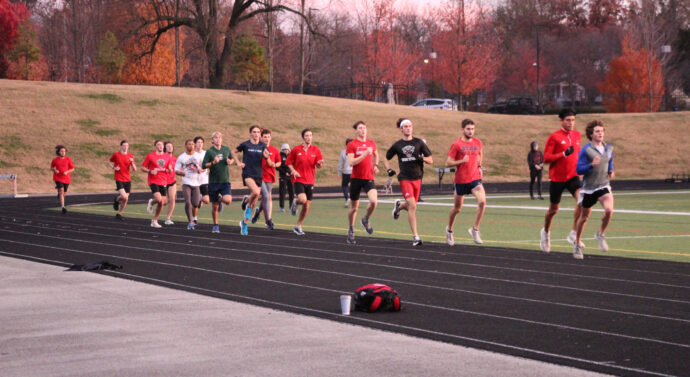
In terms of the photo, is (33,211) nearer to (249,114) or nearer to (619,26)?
(249,114)

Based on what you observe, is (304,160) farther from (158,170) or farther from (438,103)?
(438,103)

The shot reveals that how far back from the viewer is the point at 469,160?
15891 mm

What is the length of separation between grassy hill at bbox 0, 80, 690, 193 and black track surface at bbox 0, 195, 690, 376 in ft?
89.3

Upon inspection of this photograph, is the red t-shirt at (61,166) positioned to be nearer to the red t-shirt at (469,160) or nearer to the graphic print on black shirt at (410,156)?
the graphic print on black shirt at (410,156)

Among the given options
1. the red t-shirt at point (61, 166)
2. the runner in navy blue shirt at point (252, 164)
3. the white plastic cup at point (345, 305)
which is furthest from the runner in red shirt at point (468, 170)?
the red t-shirt at point (61, 166)

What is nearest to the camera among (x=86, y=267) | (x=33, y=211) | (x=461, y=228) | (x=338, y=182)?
(x=86, y=267)

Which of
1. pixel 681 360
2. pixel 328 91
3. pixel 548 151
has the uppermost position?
pixel 328 91

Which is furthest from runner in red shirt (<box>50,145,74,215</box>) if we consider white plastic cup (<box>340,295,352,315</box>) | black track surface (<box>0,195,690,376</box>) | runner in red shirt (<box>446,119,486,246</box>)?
white plastic cup (<box>340,295,352,315</box>)

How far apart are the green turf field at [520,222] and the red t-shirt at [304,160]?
1285 millimetres

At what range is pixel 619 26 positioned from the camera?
89.6 meters

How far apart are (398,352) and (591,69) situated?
83496mm

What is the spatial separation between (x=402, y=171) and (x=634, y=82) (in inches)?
2379

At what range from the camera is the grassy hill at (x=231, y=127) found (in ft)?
153

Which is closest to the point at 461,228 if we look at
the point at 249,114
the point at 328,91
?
the point at 249,114
